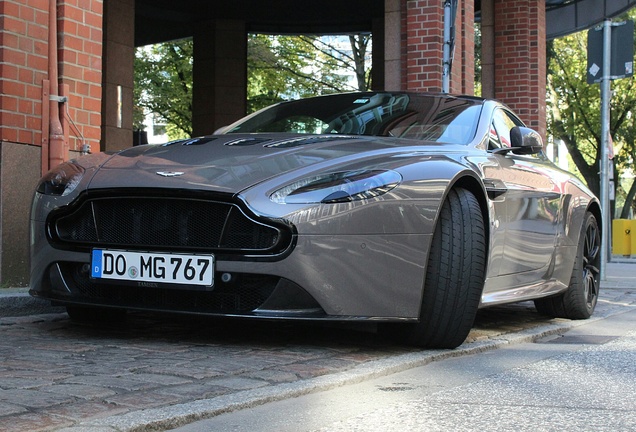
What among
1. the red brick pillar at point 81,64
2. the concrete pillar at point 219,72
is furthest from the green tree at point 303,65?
the red brick pillar at point 81,64

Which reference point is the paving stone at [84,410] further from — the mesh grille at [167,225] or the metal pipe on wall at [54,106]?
the metal pipe on wall at [54,106]

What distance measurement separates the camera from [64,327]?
5.03 metres

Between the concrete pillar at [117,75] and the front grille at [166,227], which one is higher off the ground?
the concrete pillar at [117,75]

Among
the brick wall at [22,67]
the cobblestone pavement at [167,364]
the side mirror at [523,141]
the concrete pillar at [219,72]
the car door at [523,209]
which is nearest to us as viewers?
the cobblestone pavement at [167,364]

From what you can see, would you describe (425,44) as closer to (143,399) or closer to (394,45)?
(394,45)

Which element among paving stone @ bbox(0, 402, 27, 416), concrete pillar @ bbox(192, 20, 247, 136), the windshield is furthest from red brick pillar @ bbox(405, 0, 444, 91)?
concrete pillar @ bbox(192, 20, 247, 136)

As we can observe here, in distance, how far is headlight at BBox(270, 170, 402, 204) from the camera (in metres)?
4.18

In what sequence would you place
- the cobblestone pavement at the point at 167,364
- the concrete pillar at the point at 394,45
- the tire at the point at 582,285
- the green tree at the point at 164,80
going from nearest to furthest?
1. the cobblestone pavement at the point at 167,364
2. the tire at the point at 582,285
3. the concrete pillar at the point at 394,45
4. the green tree at the point at 164,80

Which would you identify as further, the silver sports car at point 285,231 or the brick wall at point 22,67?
the brick wall at point 22,67

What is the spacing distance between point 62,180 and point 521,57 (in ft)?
34.7

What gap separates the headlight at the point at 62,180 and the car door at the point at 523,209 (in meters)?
2.15

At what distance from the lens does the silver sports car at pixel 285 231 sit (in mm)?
4184

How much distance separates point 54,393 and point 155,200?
4.24 ft

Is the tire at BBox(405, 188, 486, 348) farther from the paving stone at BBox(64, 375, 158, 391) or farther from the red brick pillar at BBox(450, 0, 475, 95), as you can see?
the red brick pillar at BBox(450, 0, 475, 95)
